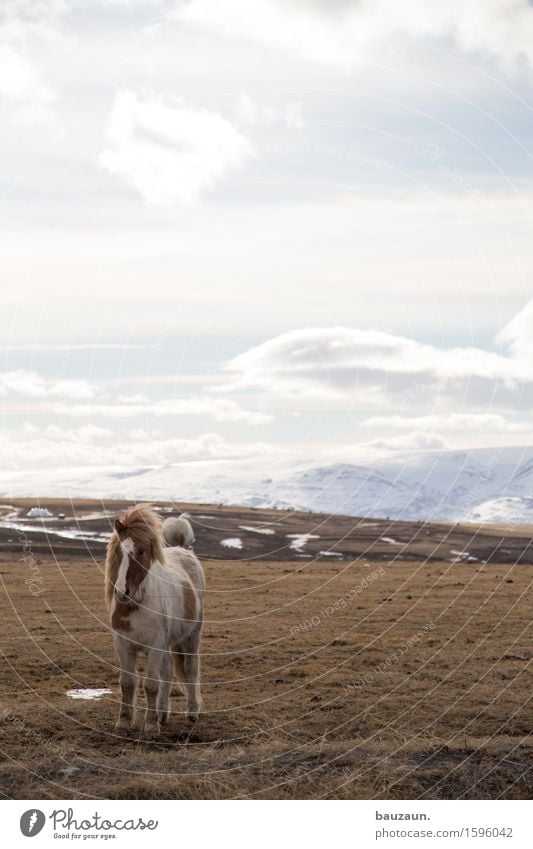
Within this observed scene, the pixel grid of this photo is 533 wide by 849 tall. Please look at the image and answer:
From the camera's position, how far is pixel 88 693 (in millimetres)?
18719

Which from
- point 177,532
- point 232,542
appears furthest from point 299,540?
point 177,532

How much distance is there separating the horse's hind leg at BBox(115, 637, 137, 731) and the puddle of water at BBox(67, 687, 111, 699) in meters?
2.90

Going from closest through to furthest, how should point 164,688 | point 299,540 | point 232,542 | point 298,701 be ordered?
point 164,688, point 298,701, point 232,542, point 299,540

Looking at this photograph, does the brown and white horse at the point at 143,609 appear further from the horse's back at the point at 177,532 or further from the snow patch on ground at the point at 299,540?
the snow patch on ground at the point at 299,540

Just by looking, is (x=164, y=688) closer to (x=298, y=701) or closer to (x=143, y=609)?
(x=143, y=609)

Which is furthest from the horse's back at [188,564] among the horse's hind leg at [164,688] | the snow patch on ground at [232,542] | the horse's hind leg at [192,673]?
the snow patch on ground at [232,542]

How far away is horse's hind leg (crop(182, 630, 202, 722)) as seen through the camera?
16922mm

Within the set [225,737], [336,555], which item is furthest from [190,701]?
[336,555]

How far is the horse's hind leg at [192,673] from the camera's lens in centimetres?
1692

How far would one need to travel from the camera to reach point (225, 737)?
1519cm

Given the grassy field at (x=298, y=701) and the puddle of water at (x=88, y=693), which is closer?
the grassy field at (x=298, y=701)

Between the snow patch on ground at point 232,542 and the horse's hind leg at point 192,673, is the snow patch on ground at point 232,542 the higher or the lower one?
the lower one

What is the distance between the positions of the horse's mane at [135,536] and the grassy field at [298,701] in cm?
275

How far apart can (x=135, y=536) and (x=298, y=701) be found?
560 cm
